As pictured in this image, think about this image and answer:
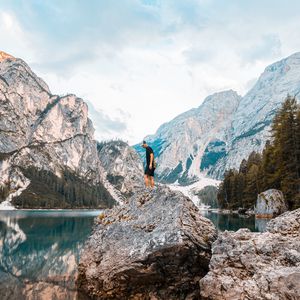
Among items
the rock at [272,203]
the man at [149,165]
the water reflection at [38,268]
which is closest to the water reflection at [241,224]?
the rock at [272,203]

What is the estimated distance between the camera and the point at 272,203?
192ft

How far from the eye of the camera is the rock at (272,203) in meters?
56.5

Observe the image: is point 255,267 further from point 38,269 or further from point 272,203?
point 272,203

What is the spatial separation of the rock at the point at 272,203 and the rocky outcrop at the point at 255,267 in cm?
4483

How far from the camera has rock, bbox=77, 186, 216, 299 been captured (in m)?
15.2

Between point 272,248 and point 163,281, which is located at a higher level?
point 272,248

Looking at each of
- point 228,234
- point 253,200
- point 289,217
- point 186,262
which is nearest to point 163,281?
point 186,262

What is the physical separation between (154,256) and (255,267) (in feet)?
15.1

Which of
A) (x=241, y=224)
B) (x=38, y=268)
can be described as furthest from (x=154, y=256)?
(x=241, y=224)

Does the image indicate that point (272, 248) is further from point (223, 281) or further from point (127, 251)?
point (127, 251)

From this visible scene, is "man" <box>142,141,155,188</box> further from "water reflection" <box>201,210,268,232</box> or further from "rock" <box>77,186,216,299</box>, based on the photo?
"water reflection" <box>201,210,268,232</box>

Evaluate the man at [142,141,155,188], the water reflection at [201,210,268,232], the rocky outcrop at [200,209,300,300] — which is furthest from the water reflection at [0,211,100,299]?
the water reflection at [201,210,268,232]

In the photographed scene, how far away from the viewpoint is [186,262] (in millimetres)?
15398

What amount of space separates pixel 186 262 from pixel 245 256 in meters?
3.42
